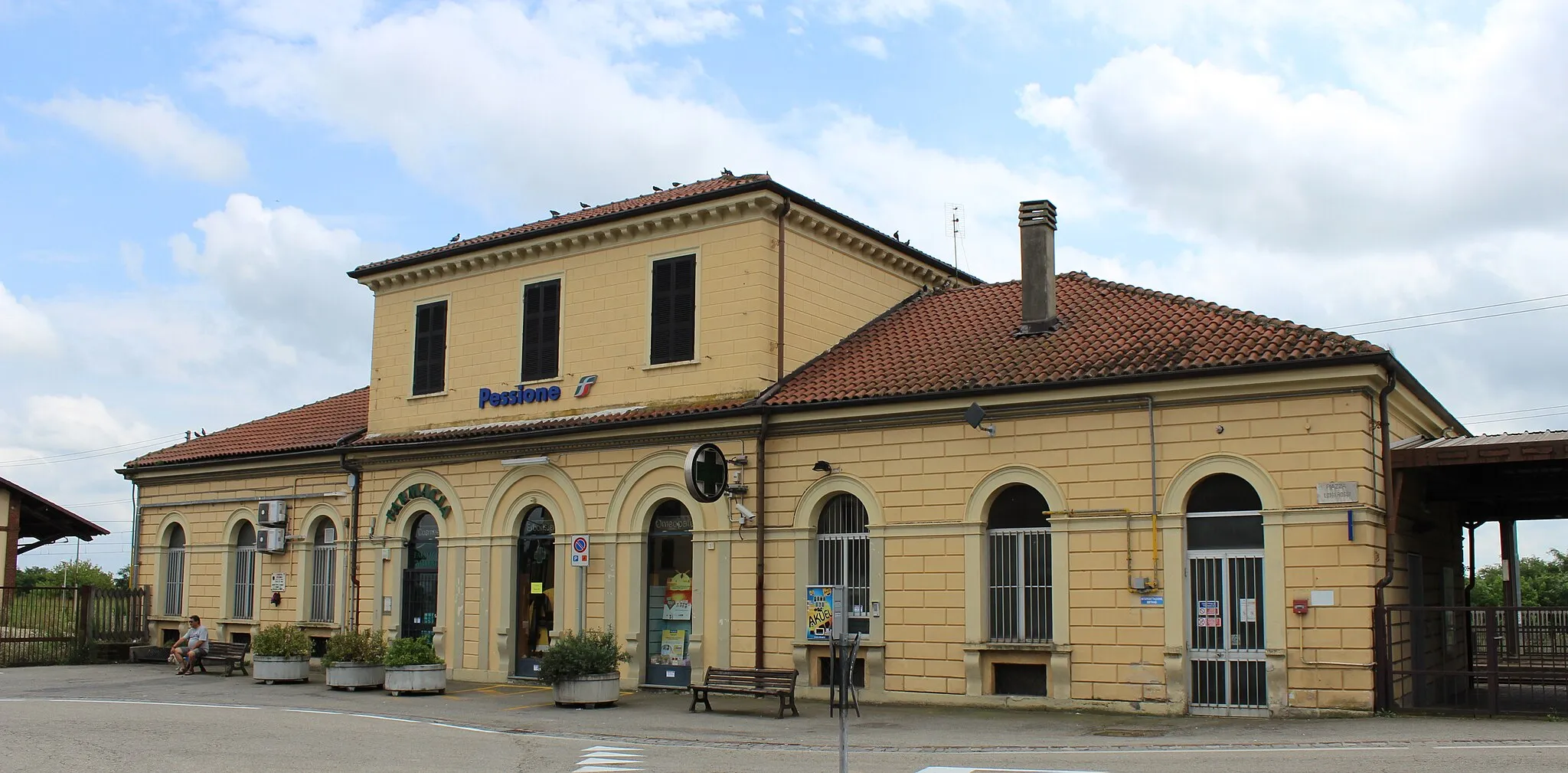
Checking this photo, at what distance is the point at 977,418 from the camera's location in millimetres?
19328

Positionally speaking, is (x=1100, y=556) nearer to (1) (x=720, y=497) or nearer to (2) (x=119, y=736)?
(1) (x=720, y=497)

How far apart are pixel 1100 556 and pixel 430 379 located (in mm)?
14028

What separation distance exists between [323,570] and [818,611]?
1218 cm

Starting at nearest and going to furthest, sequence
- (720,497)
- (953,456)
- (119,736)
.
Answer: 1. (119,736)
2. (953,456)
3. (720,497)

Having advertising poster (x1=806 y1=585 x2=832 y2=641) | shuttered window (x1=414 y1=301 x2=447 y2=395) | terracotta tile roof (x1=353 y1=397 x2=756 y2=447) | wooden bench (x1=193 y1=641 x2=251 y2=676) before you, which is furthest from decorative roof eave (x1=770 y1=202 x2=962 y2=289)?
wooden bench (x1=193 y1=641 x2=251 y2=676)

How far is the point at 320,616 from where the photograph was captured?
28.0 metres

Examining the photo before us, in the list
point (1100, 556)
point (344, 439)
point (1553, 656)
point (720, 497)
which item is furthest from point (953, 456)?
point (344, 439)

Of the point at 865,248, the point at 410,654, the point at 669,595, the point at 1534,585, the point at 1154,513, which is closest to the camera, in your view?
the point at 1154,513

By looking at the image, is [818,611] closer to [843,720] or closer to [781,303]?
[781,303]

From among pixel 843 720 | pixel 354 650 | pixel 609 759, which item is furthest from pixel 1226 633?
pixel 354 650

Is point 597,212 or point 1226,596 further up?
point 597,212

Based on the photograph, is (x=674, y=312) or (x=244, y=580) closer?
(x=674, y=312)

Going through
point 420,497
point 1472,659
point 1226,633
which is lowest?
point 1472,659

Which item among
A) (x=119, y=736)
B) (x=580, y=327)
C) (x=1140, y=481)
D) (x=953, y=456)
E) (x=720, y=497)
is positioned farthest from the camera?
(x=580, y=327)
